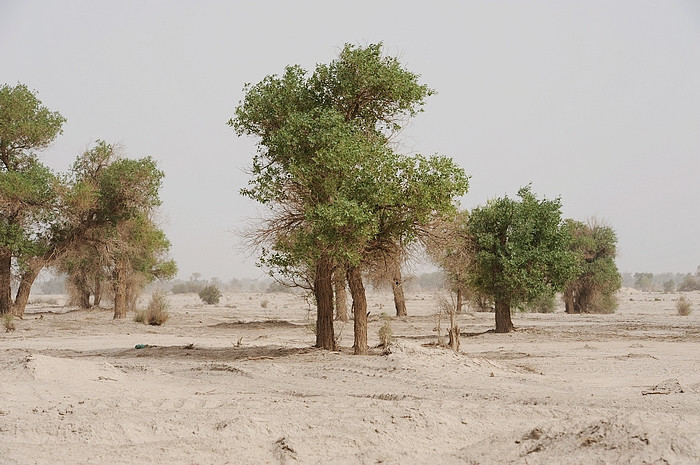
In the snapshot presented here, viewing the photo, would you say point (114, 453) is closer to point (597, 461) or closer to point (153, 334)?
point (597, 461)

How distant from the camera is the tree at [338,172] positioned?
47.7 feet

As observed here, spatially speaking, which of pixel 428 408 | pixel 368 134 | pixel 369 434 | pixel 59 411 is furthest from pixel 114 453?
pixel 368 134

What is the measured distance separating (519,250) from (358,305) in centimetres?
920

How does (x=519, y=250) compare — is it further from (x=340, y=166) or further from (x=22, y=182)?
(x=22, y=182)

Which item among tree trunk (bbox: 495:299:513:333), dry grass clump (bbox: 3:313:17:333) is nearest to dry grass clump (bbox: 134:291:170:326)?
dry grass clump (bbox: 3:313:17:333)

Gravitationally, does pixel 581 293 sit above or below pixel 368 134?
below

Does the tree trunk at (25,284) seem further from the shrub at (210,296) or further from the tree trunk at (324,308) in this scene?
the shrub at (210,296)

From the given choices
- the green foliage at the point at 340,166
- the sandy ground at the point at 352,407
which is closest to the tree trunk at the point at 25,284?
Answer: the sandy ground at the point at 352,407

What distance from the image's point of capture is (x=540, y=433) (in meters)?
7.34

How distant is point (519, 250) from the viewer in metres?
23.5

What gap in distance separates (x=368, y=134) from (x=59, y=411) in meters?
9.77

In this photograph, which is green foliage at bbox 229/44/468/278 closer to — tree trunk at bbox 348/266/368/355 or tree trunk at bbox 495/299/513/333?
tree trunk at bbox 348/266/368/355

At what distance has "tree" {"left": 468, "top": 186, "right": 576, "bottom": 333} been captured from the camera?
23.5 metres

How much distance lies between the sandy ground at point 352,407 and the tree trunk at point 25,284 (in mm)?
11420
